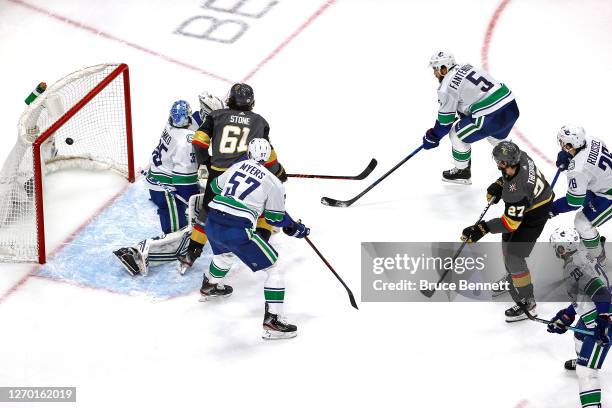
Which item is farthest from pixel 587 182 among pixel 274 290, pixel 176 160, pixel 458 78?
pixel 176 160

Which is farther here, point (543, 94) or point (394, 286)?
Result: point (543, 94)

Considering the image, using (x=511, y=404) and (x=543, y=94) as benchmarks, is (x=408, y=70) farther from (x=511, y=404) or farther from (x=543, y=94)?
(x=511, y=404)

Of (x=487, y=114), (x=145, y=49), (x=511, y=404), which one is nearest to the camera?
(x=511, y=404)

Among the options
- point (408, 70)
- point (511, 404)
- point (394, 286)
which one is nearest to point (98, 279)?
point (394, 286)

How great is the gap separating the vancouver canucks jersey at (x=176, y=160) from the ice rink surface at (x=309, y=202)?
50cm

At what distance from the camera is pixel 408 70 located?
8344mm

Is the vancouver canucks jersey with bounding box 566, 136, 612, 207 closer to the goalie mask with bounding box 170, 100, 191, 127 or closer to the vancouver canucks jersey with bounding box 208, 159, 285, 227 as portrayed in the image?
the vancouver canucks jersey with bounding box 208, 159, 285, 227

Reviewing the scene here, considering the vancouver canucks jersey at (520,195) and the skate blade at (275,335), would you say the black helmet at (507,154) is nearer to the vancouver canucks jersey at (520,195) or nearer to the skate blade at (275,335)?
the vancouver canucks jersey at (520,195)

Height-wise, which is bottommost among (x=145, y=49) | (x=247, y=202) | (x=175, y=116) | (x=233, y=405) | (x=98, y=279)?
(x=233, y=405)

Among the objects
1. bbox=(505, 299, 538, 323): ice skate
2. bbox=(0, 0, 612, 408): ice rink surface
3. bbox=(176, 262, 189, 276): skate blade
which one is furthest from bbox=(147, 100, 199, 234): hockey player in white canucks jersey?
bbox=(505, 299, 538, 323): ice skate

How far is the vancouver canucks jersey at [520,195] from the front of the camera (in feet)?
18.9

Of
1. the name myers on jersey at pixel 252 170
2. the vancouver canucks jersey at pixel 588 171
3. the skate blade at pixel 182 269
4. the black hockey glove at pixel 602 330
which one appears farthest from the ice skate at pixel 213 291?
the black hockey glove at pixel 602 330

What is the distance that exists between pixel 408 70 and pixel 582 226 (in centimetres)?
251

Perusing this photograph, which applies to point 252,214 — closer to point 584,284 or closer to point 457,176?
point 584,284
